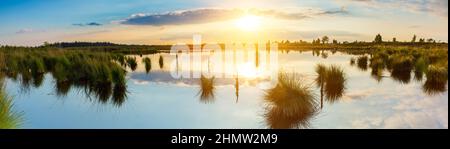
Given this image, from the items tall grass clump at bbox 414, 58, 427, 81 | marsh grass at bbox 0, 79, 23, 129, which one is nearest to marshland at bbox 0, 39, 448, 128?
Result: marsh grass at bbox 0, 79, 23, 129

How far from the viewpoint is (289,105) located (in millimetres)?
6297

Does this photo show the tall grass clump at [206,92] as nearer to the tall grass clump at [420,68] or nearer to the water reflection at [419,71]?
the water reflection at [419,71]

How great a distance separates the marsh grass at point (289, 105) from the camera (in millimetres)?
6068

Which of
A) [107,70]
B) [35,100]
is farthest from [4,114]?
[107,70]

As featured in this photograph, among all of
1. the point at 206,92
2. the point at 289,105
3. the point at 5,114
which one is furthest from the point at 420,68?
the point at 5,114

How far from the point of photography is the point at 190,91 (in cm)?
978

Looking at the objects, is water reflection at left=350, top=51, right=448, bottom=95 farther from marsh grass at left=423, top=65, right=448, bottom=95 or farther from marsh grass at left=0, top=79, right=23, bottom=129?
marsh grass at left=0, top=79, right=23, bottom=129

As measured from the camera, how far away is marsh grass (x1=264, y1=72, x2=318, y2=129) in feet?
19.9

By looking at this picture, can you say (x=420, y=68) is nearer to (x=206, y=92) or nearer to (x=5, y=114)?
(x=206, y=92)

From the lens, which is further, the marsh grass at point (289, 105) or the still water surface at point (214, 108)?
the still water surface at point (214, 108)

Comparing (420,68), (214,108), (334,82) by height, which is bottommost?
(214,108)

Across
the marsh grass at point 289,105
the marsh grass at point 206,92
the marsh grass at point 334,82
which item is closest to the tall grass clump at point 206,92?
the marsh grass at point 206,92
